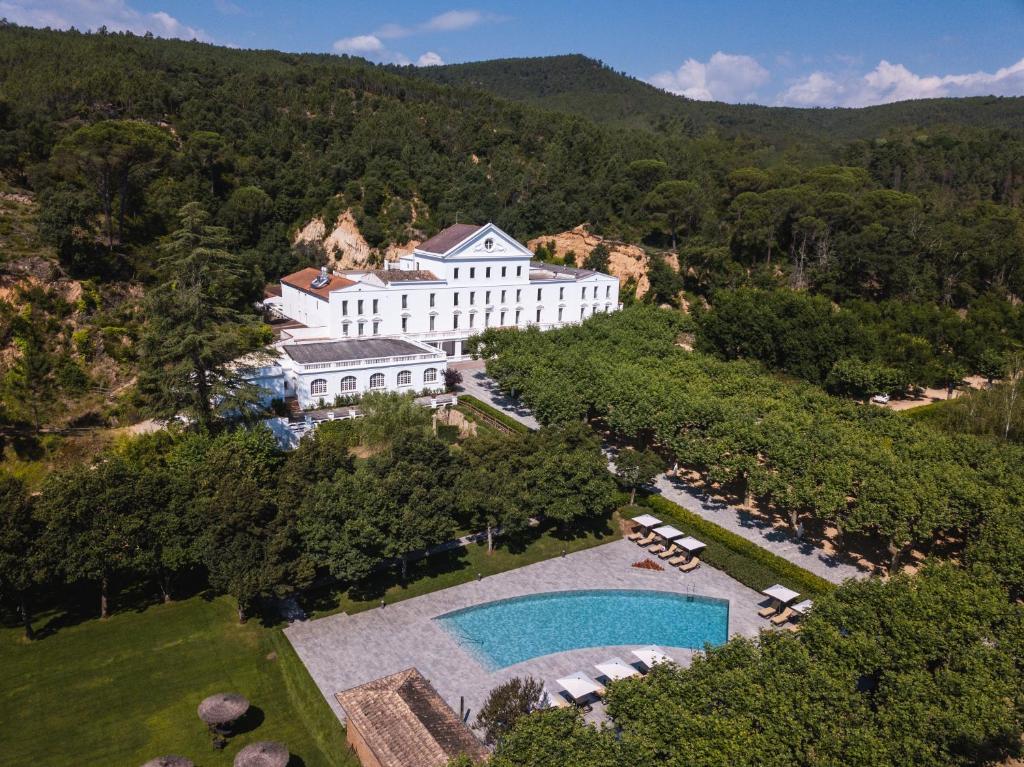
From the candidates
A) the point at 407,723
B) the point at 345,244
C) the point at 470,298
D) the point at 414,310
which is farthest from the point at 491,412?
the point at 345,244

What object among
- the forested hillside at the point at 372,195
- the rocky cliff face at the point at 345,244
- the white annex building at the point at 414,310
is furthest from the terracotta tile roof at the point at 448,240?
the rocky cliff face at the point at 345,244

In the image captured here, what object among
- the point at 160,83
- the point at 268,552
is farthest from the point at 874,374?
the point at 160,83

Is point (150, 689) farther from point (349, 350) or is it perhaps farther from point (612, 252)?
point (612, 252)

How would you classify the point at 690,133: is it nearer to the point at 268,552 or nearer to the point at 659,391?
the point at 659,391

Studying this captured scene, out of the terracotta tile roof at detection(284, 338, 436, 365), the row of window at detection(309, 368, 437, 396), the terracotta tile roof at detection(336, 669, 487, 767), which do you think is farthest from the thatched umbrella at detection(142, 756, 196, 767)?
the terracotta tile roof at detection(284, 338, 436, 365)

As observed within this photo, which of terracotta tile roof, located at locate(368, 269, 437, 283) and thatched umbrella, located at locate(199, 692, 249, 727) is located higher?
terracotta tile roof, located at locate(368, 269, 437, 283)

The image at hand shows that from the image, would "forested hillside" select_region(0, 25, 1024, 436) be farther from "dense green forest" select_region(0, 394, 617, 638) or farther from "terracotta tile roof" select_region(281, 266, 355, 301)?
"dense green forest" select_region(0, 394, 617, 638)
